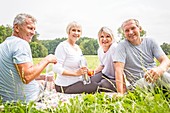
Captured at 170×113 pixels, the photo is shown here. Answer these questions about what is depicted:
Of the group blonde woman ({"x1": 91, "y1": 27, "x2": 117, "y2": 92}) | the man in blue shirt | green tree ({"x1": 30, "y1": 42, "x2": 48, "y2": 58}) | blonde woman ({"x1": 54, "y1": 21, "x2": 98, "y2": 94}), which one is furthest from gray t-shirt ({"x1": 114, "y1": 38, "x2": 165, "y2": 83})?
green tree ({"x1": 30, "y1": 42, "x2": 48, "y2": 58})

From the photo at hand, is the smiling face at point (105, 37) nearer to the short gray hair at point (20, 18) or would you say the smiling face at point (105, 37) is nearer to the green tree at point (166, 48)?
the green tree at point (166, 48)

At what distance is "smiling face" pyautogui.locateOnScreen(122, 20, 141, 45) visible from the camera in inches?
114


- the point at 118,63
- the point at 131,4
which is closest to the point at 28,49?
the point at 118,63

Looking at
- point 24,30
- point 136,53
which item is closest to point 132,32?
point 136,53

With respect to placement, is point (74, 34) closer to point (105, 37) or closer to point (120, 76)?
point (105, 37)

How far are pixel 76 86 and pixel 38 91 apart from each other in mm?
858

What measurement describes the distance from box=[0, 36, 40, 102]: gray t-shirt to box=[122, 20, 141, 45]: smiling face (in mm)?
1088

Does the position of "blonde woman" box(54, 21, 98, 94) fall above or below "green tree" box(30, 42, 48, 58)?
below

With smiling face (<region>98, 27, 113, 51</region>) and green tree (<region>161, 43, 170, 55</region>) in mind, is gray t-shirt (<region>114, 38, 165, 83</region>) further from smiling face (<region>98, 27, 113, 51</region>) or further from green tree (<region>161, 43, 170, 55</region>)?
green tree (<region>161, 43, 170, 55</region>)

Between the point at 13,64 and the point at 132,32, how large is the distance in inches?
48.0

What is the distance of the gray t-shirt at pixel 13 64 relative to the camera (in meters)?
2.13

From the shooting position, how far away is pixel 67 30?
11.3 ft

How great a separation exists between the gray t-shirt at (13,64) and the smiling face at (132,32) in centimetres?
109

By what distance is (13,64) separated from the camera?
2.19 meters
